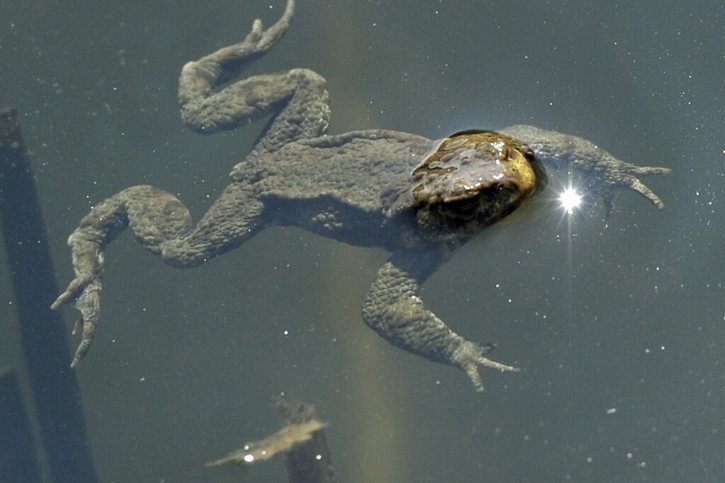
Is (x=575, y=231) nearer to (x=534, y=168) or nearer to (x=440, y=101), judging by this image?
(x=534, y=168)

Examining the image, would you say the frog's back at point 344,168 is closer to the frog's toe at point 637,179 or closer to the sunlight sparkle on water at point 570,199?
the sunlight sparkle on water at point 570,199

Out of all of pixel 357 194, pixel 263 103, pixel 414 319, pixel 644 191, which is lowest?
pixel 414 319

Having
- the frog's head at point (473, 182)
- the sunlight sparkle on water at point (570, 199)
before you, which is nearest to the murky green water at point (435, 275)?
the sunlight sparkle on water at point (570, 199)

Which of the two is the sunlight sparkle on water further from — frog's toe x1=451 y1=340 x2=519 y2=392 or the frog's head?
frog's toe x1=451 y1=340 x2=519 y2=392

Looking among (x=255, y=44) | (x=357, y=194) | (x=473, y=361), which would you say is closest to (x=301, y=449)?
(x=473, y=361)

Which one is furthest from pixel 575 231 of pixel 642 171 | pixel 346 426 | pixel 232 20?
pixel 232 20

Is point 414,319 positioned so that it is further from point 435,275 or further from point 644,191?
point 644,191

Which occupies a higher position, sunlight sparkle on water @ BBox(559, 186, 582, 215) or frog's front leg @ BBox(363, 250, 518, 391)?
sunlight sparkle on water @ BBox(559, 186, 582, 215)

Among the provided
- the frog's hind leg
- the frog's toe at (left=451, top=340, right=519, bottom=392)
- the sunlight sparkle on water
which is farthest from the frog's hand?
the frog's hind leg
